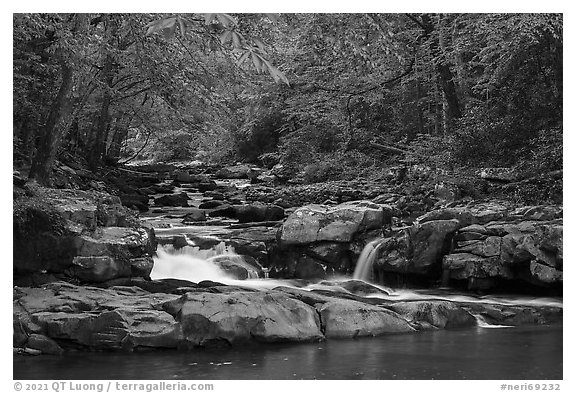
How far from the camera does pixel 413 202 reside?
12016 millimetres

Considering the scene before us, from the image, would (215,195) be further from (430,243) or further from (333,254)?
(430,243)

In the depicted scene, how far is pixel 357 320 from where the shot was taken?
257 inches

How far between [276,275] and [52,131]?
13.1 feet

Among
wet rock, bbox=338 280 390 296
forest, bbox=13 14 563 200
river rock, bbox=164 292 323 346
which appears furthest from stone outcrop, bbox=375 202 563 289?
river rock, bbox=164 292 323 346

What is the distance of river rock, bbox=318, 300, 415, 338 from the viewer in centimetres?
640

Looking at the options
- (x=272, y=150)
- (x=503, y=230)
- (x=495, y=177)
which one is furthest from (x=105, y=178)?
(x=503, y=230)

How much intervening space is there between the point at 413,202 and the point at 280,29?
4.89 meters

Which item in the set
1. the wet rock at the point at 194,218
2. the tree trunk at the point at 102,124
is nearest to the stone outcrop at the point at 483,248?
the wet rock at the point at 194,218

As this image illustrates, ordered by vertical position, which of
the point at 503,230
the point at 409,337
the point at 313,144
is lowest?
the point at 409,337

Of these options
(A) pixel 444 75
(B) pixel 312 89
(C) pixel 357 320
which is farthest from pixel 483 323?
(A) pixel 444 75

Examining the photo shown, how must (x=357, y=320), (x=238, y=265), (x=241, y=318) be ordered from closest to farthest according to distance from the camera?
1. (x=241, y=318)
2. (x=357, y=320)
3. (x=238, y=265)

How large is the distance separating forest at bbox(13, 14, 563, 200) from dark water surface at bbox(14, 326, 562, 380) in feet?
8.71

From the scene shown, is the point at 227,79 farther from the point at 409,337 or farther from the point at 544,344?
the point at 544,344

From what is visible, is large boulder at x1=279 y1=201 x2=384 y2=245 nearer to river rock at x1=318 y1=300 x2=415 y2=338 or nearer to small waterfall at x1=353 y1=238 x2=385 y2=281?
small waterfall at x1=353 y1=238 x2=385 y2=281
